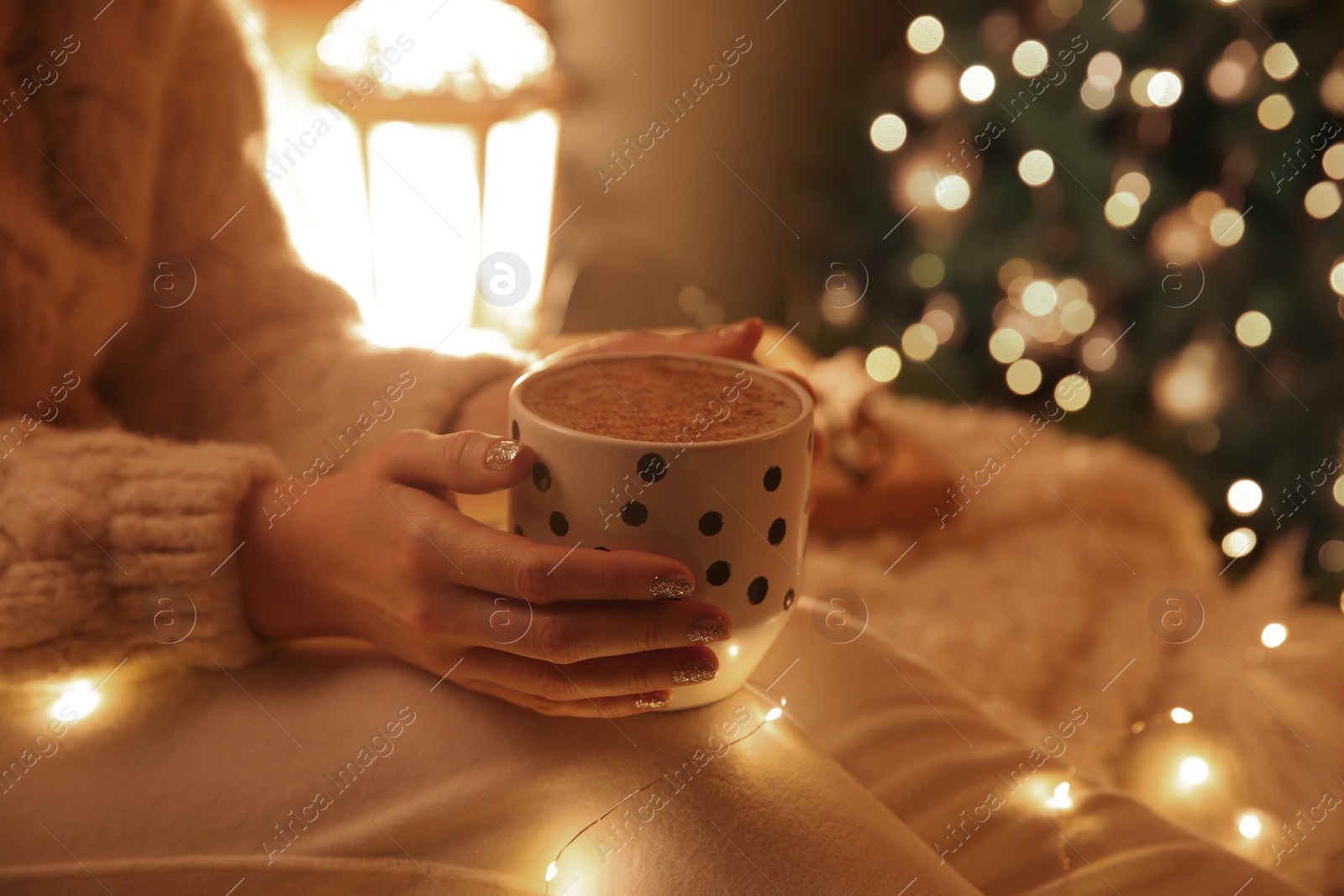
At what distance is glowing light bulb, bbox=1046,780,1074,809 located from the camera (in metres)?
0.62

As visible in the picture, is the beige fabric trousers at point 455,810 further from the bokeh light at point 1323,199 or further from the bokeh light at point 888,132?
the bokeh light at point 888,132

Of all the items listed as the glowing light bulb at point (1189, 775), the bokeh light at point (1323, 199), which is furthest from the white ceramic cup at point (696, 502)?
the bokeh light at point (1323, 199)

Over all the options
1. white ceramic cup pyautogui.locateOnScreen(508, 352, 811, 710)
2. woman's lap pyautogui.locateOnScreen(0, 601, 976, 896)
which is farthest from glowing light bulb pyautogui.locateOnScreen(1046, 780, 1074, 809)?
white ceramic cup pyautogui.locateOnScreen(508, 352, 811, 710)

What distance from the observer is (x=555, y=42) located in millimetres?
1867

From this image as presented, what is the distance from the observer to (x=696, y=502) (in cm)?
48

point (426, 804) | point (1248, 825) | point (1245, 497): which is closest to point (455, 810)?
point (426, 804)

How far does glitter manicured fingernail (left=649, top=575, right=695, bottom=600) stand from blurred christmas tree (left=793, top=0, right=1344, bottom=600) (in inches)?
49.7

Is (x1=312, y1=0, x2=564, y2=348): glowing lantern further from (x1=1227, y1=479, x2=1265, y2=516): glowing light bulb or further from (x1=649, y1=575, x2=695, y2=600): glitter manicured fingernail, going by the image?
(x1=1227, y1=479, x2=1265, y2=516): glowing light bulb

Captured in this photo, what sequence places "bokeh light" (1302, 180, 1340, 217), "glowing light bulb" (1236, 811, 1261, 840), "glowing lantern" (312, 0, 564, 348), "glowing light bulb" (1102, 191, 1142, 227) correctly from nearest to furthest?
1. "glowing light bulb" (1236, 811, 1261, 840)
2. "glowing lantern" (312, 0, 564, 348)
3. "bokeh light" (1302, 180, 1340, 217)
4. "glowing light bulb" (1102, 191, 1142, 227)

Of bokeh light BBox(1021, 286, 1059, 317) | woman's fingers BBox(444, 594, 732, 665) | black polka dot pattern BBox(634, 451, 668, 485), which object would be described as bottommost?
bokeh light BBox(1021, 286, 1059, 317)

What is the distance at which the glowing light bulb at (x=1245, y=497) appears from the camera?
1.59 metres

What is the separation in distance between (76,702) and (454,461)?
0.29m

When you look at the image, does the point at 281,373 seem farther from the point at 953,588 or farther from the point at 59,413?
the point at 953,588

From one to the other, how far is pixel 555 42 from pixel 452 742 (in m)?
1.64
